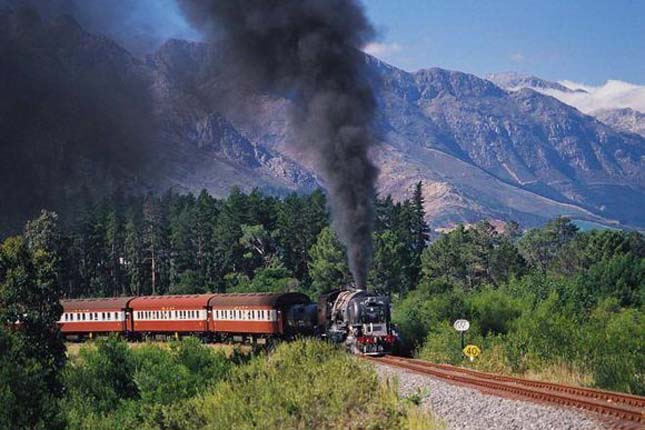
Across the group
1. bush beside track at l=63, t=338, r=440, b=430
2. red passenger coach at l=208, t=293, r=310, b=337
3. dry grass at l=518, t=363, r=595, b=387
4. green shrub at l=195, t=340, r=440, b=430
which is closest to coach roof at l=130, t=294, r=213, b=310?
red passenger coach at l=208, t=293, r=310, b=337

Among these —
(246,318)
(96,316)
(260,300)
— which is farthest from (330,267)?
(260,300)

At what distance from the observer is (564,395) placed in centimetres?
1572

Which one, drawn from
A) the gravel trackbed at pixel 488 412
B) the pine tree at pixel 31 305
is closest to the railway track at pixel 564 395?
the gravel trackbed at pixel 488 412

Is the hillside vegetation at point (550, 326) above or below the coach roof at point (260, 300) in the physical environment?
below

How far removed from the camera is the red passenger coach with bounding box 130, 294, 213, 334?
4484cm

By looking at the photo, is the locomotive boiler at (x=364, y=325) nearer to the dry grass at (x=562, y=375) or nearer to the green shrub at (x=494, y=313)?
the green shrub at (x=494, y=313)

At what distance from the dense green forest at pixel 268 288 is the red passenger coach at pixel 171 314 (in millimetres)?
5691

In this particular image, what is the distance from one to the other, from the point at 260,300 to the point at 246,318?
194cm

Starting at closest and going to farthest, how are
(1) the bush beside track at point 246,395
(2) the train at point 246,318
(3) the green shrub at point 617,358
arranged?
(1) the bush beside track at point 246,395, (3) the green shrub at point 617,358, (2) the train at point 246,318

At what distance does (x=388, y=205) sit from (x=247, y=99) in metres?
57.4

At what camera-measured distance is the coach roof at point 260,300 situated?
36.7m

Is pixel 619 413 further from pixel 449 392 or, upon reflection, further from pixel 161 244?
pixel 161 244

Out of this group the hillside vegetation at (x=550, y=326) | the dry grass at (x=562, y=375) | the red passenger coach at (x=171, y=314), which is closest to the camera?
the dry grass at (x=562, y=375)

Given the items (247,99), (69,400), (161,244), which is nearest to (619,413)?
(69,400)
